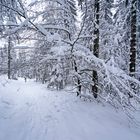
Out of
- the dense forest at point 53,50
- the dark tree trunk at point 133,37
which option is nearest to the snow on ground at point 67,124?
the dense forest at point 53,50

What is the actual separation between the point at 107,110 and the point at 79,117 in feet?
5.84

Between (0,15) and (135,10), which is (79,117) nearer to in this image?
(0,15)

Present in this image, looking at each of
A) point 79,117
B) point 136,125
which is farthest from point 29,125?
point 136,125

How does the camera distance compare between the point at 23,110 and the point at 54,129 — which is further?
the point at 23,110

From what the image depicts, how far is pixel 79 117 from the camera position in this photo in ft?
26.5

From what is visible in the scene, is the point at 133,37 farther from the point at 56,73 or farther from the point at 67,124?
the point at 67,124

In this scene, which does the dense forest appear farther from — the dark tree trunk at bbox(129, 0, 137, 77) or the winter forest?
the dark tree trunk at bbox(129, 0, 137, 77)

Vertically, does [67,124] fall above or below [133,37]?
below

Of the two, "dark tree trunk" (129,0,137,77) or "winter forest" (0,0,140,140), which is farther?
"dark tree trunk" (129,0,137,77)

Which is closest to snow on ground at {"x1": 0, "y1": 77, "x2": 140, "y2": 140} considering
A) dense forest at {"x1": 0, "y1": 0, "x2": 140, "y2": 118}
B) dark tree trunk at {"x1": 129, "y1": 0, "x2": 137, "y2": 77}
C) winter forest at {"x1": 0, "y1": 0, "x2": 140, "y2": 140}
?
winter forest at {"x1": 0, "y1": 0, "x2": 140, "y2": 140}

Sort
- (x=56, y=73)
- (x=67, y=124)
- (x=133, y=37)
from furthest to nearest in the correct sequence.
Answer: (x=133, y=37) < (x=56, y=73) < (x=67, y=124)

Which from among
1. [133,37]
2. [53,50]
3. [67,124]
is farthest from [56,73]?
[133,37]

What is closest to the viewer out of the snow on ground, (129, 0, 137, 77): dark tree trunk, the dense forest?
the dense forest

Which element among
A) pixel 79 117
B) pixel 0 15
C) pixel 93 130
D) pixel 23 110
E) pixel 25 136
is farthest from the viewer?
pixel 23 110
